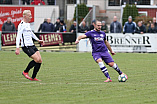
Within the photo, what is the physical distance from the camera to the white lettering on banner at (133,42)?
2164cm

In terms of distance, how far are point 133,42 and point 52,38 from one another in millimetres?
4715

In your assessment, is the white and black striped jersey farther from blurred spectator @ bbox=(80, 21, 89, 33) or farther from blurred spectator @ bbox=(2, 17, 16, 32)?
blurred spectator @ bbox=(2, 17, 16, 32)

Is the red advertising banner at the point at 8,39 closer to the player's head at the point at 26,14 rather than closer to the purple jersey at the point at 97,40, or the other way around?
the player's head at the point at 26,14

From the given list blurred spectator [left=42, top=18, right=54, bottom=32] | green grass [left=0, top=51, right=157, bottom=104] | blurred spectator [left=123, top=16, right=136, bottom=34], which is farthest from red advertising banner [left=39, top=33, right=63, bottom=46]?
green grass [left=0, top=51, right=157, bottom=104]

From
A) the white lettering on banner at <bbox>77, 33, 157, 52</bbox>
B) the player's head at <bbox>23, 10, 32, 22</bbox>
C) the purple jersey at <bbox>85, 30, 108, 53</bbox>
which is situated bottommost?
the white lettering on banner at <bbox>77, 33, 157, 52</bbox>

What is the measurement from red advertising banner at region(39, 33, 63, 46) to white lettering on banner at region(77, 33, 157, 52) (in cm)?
290

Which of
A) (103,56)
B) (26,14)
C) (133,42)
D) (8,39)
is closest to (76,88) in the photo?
(103,56)

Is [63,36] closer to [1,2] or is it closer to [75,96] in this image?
[1,2]

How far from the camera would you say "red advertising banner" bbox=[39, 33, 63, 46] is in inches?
900

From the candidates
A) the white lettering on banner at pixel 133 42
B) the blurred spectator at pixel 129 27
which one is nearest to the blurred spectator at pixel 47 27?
the white lettering on banner at pixel 133 42

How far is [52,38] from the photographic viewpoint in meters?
23.0

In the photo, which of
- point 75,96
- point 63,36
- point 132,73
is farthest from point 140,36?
point 75,96

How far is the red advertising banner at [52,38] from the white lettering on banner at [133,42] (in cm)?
290

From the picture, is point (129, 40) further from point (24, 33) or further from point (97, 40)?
point (24, 33)
